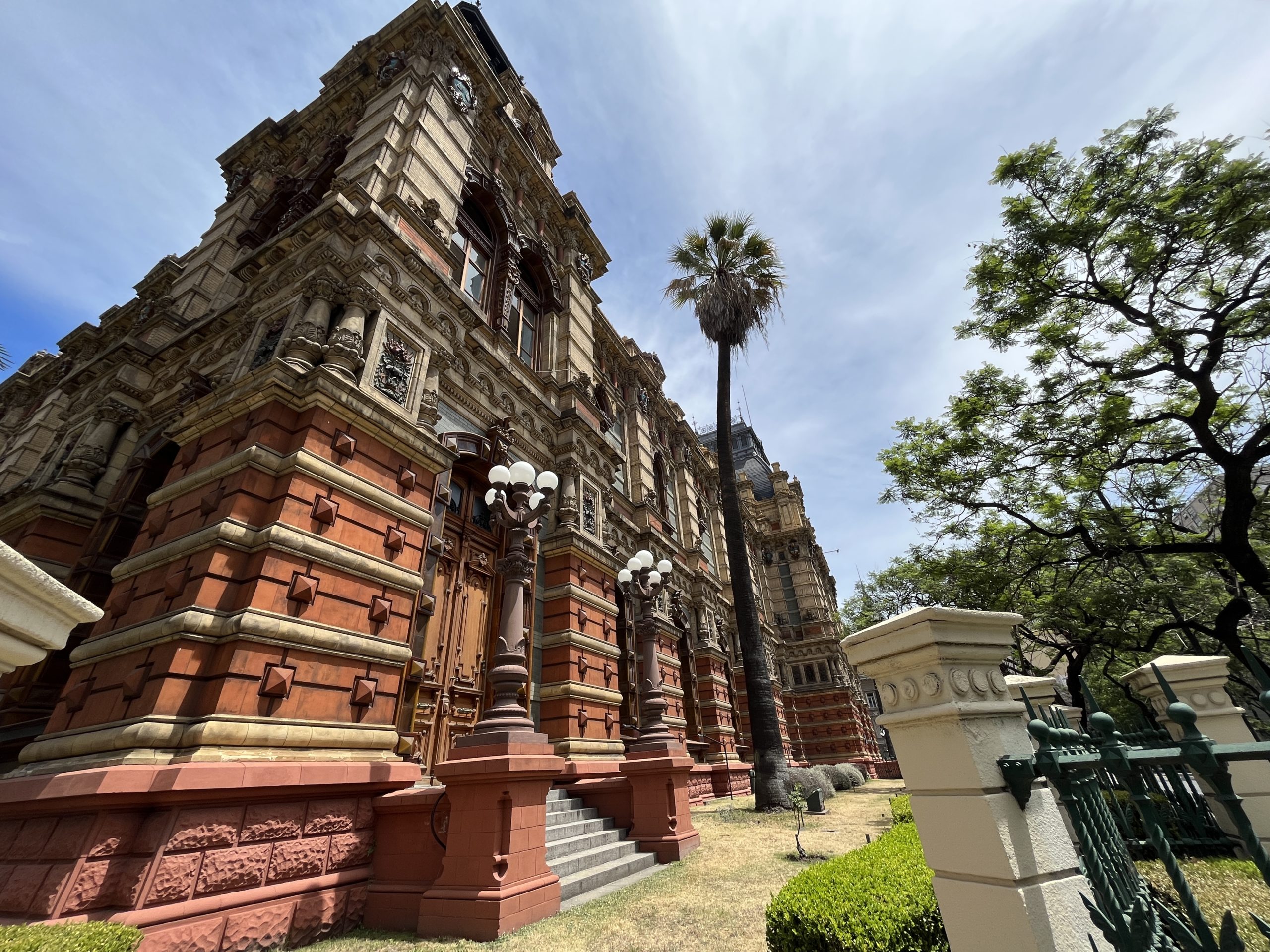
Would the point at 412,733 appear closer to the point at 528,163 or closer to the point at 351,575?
the point at 351,575

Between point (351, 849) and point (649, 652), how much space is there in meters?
5.08

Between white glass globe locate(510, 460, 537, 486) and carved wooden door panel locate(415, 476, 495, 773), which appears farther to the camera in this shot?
carved wooden door panel locate(415, 476, 495, 773)

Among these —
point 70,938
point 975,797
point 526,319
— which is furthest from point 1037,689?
point 526,319

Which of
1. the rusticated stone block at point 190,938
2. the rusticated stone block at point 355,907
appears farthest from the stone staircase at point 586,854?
the rusticated stone block at point 190,938

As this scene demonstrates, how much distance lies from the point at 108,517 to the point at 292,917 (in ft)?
29.3

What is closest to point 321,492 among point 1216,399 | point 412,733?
point 412,733

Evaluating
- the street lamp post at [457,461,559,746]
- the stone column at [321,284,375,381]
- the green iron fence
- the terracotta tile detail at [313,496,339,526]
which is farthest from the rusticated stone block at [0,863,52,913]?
the green iron fence

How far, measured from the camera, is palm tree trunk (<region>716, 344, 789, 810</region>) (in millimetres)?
12922

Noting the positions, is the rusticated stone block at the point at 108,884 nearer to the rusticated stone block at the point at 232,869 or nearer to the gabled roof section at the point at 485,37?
the rusticated stone block at the point at 232,869

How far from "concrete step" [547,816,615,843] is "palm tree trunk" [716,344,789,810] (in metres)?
5.62

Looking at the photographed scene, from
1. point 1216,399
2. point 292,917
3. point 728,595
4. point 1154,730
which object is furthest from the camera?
point 728,595

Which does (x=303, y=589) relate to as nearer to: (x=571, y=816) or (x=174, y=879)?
(x=174, y=879)

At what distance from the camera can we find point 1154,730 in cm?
397

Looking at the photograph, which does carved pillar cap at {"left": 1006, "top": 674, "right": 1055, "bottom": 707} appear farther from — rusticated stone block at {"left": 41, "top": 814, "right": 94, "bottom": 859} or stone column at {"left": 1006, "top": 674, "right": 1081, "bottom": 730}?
rusticated stone block at {"left": 41, "top": 814, "right": 94, "bottom": 859}
